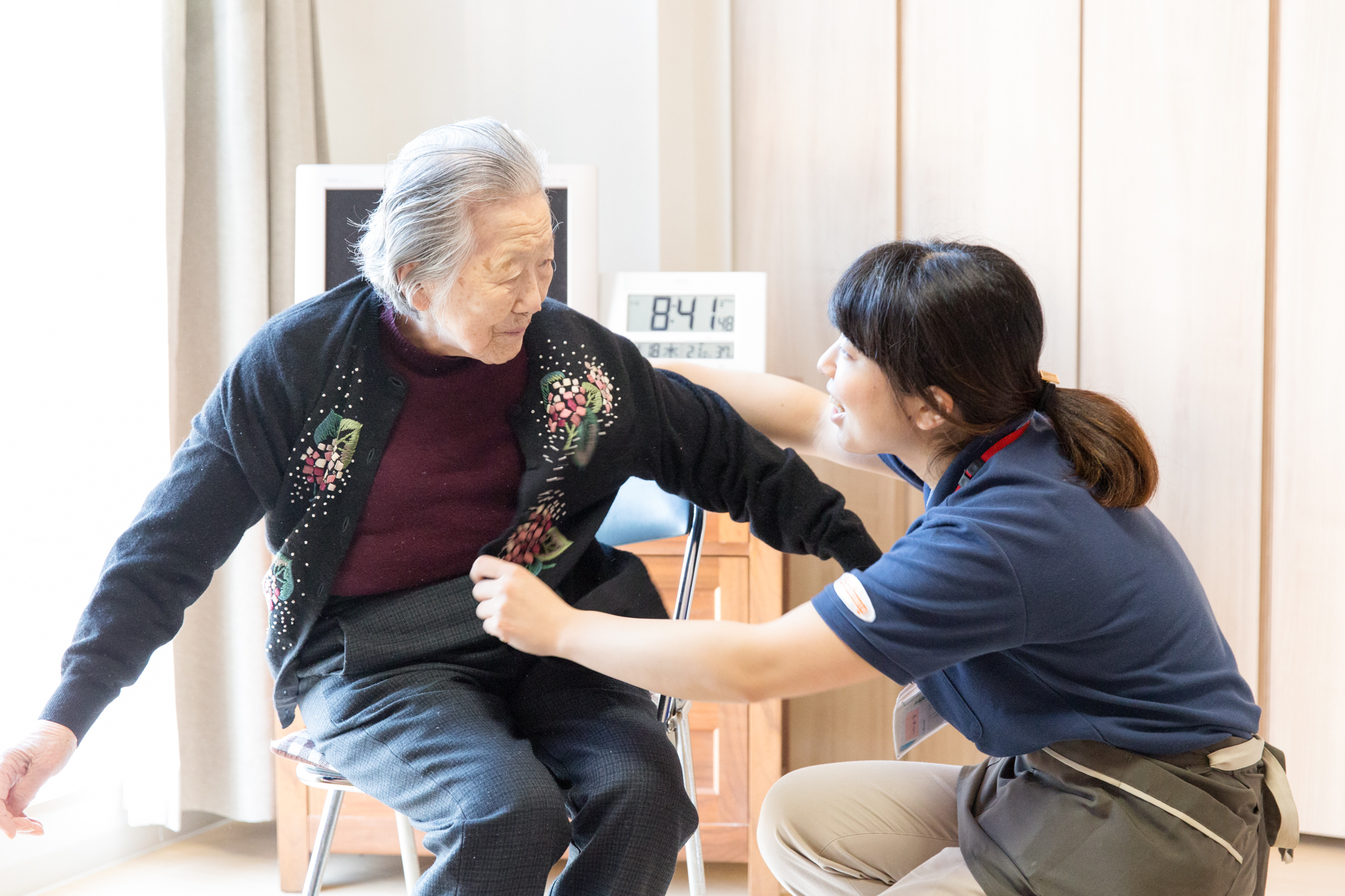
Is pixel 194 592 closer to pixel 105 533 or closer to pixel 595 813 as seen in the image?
pixel 595 813

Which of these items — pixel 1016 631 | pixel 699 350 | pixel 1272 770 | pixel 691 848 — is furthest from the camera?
pixel 699 350

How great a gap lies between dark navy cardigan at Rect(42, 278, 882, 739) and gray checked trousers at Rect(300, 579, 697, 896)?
0.08m

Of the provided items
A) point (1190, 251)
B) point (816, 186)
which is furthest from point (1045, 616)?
point (816, 186)

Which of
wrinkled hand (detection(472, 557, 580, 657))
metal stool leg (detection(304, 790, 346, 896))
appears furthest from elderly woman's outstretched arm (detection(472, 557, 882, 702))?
metal stool leg (detection(304, 790, 346, 896))

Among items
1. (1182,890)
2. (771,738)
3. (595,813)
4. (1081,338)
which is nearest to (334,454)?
(595,813)

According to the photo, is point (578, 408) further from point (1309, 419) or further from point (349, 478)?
point (1309, 419)

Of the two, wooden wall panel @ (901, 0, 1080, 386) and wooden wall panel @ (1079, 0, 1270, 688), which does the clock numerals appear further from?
wooden wall panel @ (1079, 0, 1270, 688)

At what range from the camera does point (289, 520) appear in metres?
1.12

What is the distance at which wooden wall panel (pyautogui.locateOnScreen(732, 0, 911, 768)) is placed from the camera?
2.35 m

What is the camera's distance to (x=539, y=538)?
118 cm

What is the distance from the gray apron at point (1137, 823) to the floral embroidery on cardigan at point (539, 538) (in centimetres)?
55

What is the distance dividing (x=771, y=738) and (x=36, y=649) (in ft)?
4.38

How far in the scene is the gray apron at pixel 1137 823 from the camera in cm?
94

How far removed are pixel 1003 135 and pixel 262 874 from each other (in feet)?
7.12
